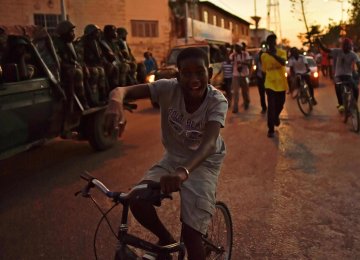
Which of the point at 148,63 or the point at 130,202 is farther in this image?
the point at 148,63

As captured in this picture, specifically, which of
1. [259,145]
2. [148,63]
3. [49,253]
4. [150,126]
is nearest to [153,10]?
[148,63]

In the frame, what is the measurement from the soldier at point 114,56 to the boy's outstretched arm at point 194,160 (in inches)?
259

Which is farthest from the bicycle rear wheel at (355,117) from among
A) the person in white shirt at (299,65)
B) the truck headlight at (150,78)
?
the truck headlight at (150,78)

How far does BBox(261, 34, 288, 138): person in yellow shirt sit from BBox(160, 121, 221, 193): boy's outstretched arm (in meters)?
6.39

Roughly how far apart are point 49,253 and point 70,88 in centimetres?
349

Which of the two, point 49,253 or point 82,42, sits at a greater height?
point 82,42

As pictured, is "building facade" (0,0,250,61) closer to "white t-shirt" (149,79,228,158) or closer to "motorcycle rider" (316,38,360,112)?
"motorcycle rider" (316,38,360,112)

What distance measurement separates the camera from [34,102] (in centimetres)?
611

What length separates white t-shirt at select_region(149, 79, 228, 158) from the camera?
8.91 ft

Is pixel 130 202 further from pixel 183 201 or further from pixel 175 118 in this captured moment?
pixel 175 118

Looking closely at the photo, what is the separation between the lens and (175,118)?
282 centimetres

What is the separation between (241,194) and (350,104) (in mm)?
4875

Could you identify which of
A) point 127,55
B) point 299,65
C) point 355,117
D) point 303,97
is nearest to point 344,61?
point 355,117

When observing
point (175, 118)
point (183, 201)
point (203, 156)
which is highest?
point (175, 118)
